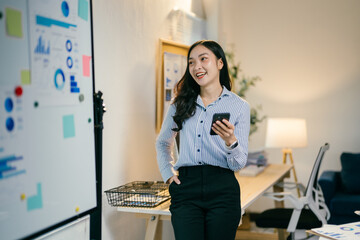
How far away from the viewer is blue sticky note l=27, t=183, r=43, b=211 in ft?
4.87

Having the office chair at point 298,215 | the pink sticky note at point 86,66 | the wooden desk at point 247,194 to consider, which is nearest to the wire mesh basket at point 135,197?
the wooden desk at point 247,194

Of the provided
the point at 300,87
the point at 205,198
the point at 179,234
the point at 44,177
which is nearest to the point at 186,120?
the point at 205,198

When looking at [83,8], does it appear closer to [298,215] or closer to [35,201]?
[35,201]

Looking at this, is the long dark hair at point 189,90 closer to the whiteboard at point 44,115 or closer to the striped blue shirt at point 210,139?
the striped blue shirt at point 210,139

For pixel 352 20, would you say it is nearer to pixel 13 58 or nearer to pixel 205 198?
pixel 205 198

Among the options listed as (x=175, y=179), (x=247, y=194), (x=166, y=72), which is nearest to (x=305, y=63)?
(x=166, y=72)

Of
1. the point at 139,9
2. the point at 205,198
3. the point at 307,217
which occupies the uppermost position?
the point at 139,9

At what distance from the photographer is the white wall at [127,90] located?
2.46 m

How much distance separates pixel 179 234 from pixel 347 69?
10.7 ft

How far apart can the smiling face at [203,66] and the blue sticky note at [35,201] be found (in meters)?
1.01

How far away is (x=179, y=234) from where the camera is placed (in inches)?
79.0

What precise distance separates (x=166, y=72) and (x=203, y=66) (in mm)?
948

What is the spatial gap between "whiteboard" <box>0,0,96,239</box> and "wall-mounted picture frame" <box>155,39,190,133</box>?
4.16 feet

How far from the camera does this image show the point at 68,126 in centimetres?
167
